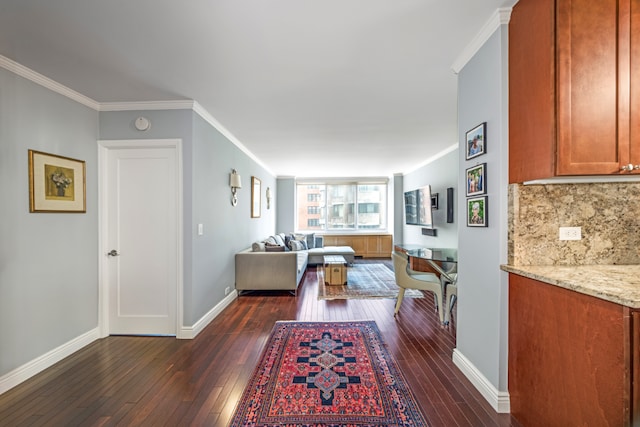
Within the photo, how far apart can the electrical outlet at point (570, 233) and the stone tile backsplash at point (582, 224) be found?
21 millimetres

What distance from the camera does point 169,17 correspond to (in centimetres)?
167

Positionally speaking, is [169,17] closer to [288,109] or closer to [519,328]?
[288,109]

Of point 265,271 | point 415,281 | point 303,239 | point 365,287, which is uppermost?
point 303,239

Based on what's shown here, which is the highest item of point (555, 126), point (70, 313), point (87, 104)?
point (87, 104)

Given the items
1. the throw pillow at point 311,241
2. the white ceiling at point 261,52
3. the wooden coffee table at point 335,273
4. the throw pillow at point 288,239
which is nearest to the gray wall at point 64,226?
the white ceiling at point 261,52

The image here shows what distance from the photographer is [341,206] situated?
8.59 metres

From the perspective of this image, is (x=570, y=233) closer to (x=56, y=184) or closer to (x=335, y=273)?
(x=335, y=273)

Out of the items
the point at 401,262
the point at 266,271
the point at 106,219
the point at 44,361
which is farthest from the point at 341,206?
the point at 44,361

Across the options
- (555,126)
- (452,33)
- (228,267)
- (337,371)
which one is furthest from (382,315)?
(452,33)

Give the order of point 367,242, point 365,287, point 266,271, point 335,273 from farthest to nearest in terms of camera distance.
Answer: point 367,242 → point 335,273 → point 365,287 → point 266,271

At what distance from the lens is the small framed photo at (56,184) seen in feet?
7.43

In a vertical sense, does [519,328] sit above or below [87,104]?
below

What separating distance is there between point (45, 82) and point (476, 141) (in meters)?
3.64

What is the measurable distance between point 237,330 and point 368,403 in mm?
1780
